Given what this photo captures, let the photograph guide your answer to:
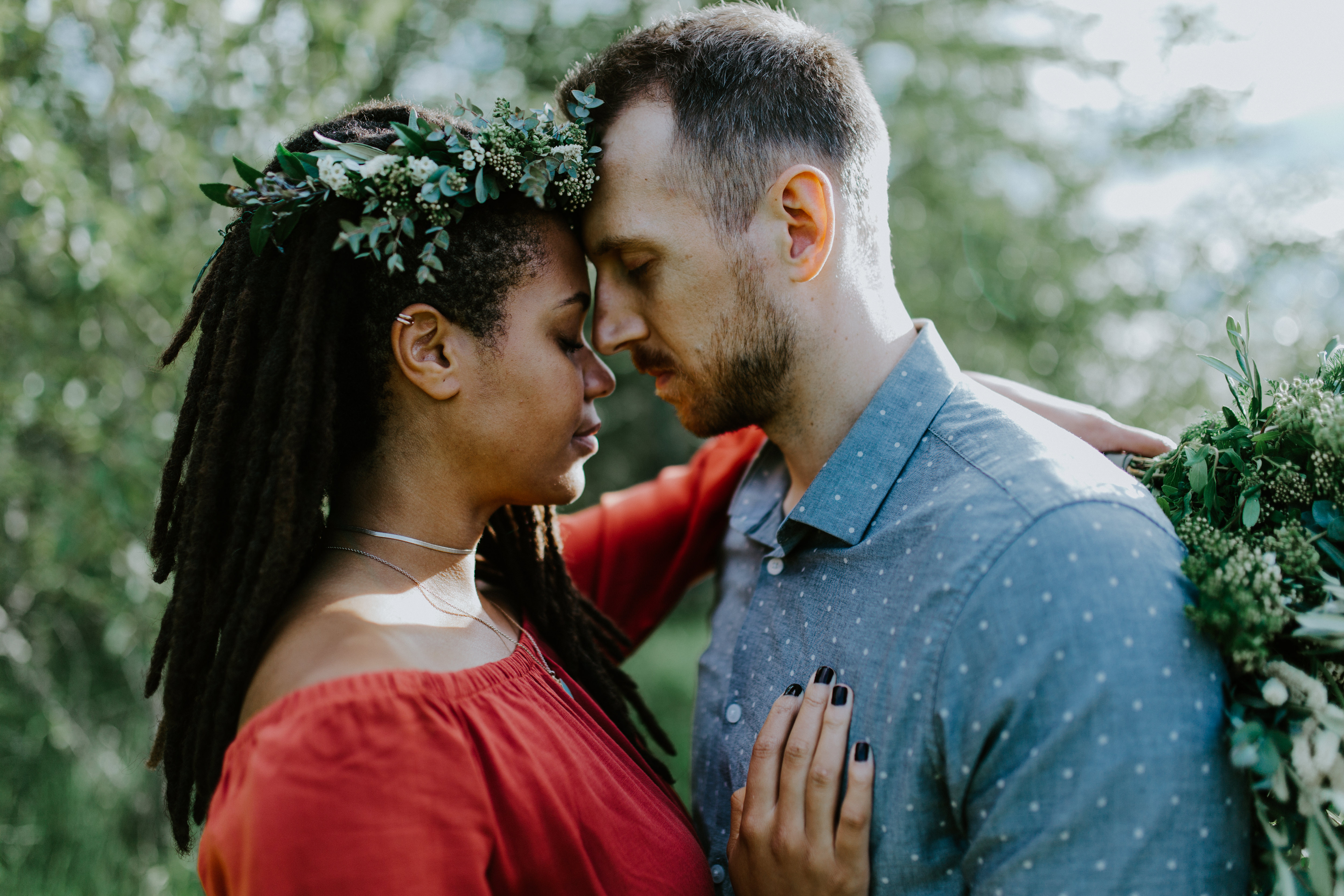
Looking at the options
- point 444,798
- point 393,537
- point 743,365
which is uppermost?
point 743,365

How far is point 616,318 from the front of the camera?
2371mm

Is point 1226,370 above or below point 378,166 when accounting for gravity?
below

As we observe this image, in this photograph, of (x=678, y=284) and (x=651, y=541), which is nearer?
(x=678, y=284)

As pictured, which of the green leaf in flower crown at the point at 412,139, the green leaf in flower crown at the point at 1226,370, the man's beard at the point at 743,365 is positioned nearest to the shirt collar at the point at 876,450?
the man's beard at the point at 743,365

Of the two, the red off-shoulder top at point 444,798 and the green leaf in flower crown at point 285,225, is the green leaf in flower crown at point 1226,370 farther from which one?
the green leaf in flower crown at point 285,225

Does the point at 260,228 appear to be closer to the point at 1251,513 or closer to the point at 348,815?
the point at 348,815

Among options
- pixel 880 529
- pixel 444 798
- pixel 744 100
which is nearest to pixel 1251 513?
pixel 880 529

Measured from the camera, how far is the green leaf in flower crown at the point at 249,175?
6.15 ft

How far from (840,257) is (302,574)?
153 cm

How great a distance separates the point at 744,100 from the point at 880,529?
115 centimetres

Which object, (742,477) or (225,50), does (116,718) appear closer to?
(225,50)

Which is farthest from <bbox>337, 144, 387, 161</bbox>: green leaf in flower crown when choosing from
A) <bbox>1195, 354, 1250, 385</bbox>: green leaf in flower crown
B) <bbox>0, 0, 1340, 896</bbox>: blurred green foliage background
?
<bbox>1195, 354, 1250, 385</bbox>: green leaf in flower crown

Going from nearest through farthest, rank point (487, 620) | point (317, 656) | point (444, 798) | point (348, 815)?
point (348, 815)
point (444, 798)
point (317, 656)
point (487, 620)

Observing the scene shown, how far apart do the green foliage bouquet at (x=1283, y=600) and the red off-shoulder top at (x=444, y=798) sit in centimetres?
115
